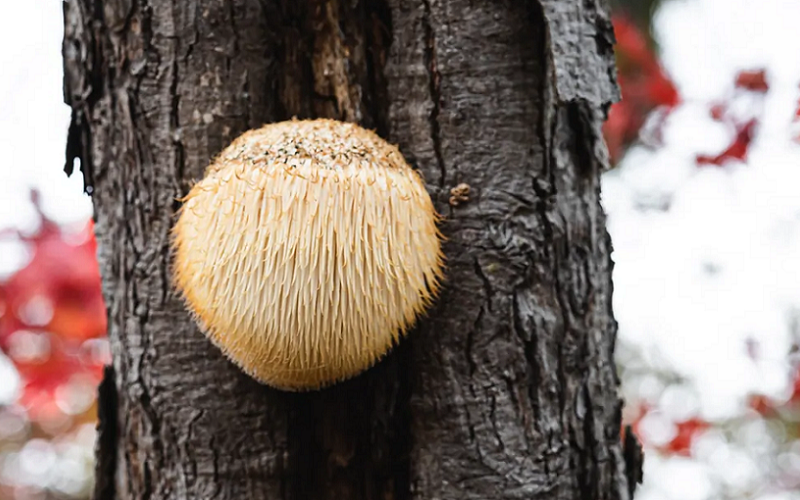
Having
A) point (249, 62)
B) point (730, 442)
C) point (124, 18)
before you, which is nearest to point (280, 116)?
point (249, 62)

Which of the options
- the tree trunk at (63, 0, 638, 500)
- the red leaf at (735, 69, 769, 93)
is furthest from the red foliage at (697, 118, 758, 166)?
the tree trunk at (63, 0, 638, 500)

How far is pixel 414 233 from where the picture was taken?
5.09 ft

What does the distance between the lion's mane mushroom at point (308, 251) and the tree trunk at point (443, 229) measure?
207 mm

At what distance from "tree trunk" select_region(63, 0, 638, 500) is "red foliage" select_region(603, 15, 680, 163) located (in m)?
3.06

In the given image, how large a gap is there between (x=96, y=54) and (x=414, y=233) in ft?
3.59

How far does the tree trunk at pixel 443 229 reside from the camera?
1.73 meters

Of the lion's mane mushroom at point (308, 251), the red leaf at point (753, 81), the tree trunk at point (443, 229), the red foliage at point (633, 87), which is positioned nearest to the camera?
the lion's mane mushroom at point (308, 251)

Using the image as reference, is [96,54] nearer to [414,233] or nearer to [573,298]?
[414,233]

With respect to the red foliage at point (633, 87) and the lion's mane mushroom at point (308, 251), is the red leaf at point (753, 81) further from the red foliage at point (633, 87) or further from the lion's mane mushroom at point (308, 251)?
the lion's mane mushroom at point (308, 251)

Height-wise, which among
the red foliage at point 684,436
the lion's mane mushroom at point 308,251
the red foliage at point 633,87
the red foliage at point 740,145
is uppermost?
the red foliage at point 633,87

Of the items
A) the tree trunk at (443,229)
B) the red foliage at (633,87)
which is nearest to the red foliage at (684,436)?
the red foliage at (633,87)

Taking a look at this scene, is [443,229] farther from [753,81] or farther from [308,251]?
[753,81]

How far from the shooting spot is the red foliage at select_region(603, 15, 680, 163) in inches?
185

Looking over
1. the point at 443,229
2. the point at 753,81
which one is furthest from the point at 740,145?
the point at 443,229
